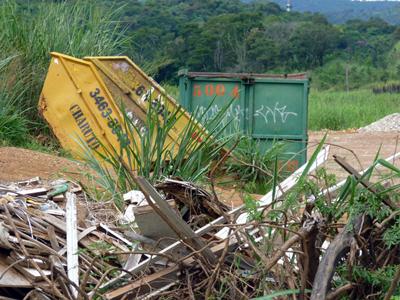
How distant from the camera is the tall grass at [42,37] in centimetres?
1147

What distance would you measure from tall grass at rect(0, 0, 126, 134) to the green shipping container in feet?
6.34

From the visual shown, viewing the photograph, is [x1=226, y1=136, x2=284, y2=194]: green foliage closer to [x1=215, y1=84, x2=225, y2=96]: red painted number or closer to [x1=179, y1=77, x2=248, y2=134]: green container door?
[x1=179, y1=77, x2=248, y2=134]: green container door

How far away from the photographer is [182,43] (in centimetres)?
3919

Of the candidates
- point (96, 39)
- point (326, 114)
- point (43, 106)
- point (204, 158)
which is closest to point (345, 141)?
point (326, 114)

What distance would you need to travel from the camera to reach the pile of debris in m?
4.14

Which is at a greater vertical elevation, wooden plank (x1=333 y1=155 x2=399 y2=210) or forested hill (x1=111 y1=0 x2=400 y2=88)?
wooden plank (x1=333 y1=155 x2=399 y2=210)

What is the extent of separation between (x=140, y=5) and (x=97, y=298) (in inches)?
1561

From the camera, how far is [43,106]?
1077 cm

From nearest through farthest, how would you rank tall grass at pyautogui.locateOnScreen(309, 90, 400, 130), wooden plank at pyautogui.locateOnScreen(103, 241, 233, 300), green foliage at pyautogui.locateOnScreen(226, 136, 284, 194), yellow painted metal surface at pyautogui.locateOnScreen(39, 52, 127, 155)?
1. wooden plank at pyautogui.locateOnScreen(103, 241, 233, 300)
2. green foliage at pyautogui.locateOnScreen(226, 136, 284, 194)
3. yellow painted metal surface at pyautogui.locateOnScreen(39, 52, 127, 155)
4. tall grass at pyautogui.locateOnScreen(309, 90, 400, 130)

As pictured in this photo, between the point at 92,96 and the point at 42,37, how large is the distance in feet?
7.80

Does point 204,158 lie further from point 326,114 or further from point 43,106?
point 326,114

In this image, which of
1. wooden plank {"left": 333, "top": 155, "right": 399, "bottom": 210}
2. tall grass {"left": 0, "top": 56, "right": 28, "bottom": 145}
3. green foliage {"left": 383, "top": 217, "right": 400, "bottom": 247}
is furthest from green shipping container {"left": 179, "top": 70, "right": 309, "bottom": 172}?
green foliage {"left": 383, "top": 217, "right": 400, "bottom": 247}

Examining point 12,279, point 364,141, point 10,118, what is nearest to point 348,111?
point 364,141

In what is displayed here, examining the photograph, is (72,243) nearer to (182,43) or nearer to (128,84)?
(128,84)
